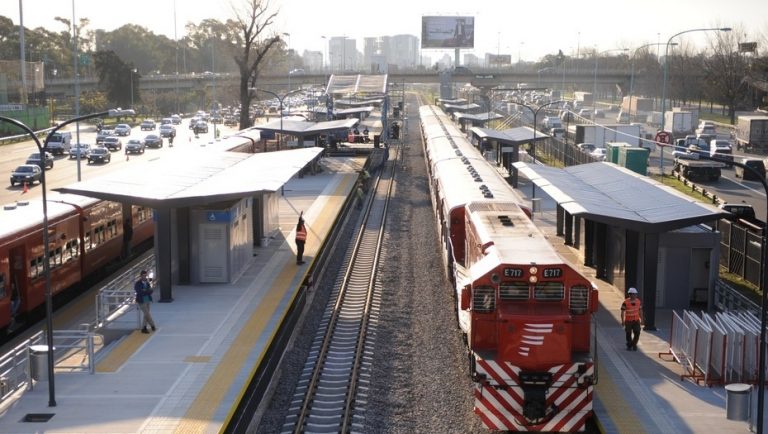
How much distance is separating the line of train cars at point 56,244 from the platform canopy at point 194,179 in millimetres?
1247

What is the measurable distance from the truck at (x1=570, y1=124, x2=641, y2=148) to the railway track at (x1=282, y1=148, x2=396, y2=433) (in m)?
37.4

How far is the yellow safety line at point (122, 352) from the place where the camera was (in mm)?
18812

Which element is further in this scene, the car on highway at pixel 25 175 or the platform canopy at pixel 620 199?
the car on highway at pixel 25 175

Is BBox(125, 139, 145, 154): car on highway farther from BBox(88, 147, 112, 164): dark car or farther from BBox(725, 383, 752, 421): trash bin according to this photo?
BBox(725, 383, 752, 421): trash bin

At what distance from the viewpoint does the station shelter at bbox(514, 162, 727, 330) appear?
70.0ft

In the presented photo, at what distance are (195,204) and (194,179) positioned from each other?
4.15m

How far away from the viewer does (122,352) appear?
19.8m

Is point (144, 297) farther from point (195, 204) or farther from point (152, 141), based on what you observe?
point (152, 141)

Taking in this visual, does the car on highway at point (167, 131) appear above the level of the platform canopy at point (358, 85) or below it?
below

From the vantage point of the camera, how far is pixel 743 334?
58.0ft

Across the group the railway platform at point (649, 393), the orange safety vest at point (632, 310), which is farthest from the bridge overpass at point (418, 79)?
the orange safety vest at point (632, 310)

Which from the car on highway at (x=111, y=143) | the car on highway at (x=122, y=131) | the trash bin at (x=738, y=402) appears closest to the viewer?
the trash bin at (x=738, y=402)

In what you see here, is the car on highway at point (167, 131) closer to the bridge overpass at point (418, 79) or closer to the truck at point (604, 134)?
the bridge overpass at point (418, 79)

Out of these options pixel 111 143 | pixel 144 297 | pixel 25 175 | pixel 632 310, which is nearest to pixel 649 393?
pixel 632 310
